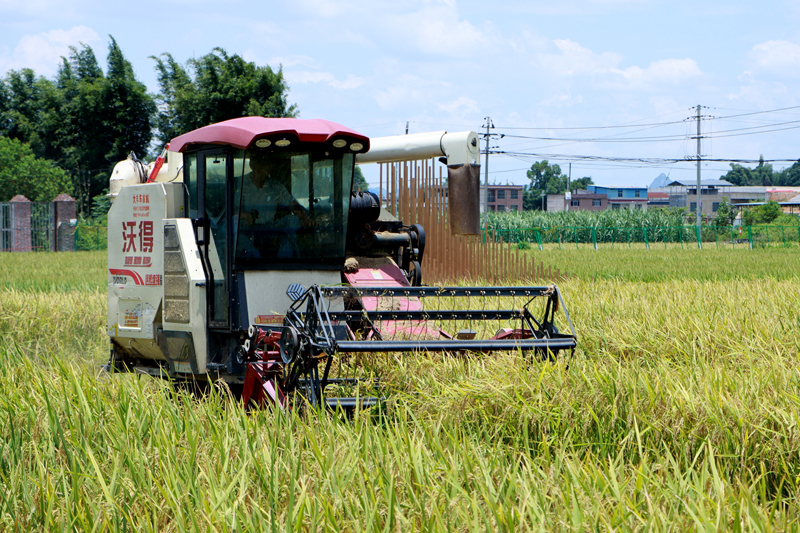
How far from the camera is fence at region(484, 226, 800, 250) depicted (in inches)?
1531

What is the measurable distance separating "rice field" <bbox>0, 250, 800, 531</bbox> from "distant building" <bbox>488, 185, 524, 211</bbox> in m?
116

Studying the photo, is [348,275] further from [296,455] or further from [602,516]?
[602,516]

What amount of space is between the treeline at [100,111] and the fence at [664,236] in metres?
14.1

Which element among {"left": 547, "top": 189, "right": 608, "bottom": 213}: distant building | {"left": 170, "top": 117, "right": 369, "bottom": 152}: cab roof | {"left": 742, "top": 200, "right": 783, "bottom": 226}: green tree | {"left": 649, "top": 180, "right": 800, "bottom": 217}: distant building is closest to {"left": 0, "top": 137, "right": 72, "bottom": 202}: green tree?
{"left": 170, "top": 117, "right": 369, "bottom": 152}: cab roof

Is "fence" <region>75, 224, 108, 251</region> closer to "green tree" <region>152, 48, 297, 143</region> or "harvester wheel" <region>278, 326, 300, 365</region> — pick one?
"green tree" <region>152, 48, 297, 143</region>

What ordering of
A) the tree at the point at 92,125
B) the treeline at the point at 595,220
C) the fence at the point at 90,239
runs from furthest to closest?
the treeline at the point at 595,220, the tree at the point at 92,125, the fence at the point at 90,239

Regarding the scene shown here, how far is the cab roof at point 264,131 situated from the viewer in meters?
5.76

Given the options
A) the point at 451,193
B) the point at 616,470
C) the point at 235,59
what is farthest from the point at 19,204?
the point at 616,470

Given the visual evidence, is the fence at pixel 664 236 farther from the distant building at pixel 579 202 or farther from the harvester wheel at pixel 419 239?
the distant building at pixel 579 202

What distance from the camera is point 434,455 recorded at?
3514mm

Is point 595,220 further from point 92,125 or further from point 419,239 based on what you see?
point 419,239

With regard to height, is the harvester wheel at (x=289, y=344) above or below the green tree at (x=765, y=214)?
below

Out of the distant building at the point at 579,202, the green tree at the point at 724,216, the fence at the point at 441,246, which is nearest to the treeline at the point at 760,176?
the distant building at the point at 579,202

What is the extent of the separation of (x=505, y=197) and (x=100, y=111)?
84.4 meters
